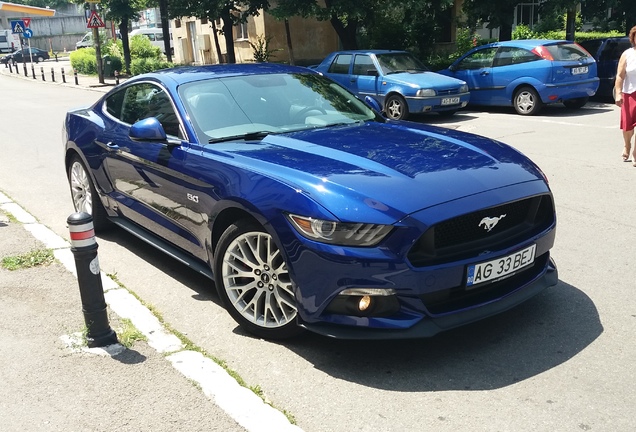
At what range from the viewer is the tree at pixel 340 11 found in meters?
20.9

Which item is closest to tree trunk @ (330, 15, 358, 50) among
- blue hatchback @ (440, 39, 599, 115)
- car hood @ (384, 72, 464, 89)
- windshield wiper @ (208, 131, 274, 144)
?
blue hatchback @ (440, 39, 599, 115)

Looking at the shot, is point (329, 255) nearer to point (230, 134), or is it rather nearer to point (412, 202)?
point (412, 202)

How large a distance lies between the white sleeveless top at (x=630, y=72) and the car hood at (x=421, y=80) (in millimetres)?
5595

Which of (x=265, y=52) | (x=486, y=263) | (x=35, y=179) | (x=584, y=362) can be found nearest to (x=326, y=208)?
(x=486, y=263)

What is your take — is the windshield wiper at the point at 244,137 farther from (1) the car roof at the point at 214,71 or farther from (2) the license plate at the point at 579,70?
(2) the license plate at the point at 579,70

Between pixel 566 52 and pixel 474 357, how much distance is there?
12.1 meters

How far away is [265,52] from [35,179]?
868 inches

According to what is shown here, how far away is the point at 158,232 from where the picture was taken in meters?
5.25

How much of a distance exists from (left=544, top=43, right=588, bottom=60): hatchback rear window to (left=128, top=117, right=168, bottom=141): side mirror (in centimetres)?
1143

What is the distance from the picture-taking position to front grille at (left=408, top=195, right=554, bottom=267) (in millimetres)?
3559

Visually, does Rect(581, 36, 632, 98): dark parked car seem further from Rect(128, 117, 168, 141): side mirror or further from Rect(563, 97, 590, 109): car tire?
Rect(128, 117, 168, 141): side mirror

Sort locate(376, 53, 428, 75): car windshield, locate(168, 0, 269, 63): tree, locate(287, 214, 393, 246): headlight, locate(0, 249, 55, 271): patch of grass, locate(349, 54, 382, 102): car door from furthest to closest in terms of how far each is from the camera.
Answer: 1. locate(168, 0, 269, 63): tree
2. locate(376, 53, 428, 75): car windshield
3. locate(349, 54, 382, 102): car door
4. locate(0, 249, 55, 271): patch of grass
5. locate(287, 214, 393, 246): headlight

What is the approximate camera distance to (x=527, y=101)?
47.2 feet

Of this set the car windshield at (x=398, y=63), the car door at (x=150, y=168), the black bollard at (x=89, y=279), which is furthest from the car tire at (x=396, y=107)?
the black bollard at (x=89, y=279)
